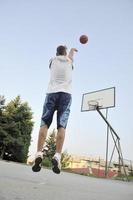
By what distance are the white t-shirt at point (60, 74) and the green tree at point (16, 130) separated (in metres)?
35.7

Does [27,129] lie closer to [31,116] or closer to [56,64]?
[31,116]

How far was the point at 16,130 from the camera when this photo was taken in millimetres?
41781

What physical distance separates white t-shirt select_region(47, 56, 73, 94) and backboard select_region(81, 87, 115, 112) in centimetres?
1791

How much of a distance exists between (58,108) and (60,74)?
52 cm

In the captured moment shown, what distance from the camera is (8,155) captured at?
133 feet

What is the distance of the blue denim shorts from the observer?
4.25 metres

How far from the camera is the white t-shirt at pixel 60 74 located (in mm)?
4355

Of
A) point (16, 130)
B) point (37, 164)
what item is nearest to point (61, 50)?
point (37, 164)

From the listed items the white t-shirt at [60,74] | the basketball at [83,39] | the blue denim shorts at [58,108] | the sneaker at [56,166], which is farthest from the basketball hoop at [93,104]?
the sneaker at [56,166]

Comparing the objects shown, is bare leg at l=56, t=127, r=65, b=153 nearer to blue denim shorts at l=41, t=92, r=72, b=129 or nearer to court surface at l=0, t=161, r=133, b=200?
blue denim shorts at l=41, t=92, r=72, b=129

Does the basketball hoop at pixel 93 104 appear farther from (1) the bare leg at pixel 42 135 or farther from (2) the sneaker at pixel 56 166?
(2) the sneaker at pixel 56 166

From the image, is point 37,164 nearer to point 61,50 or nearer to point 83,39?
point 61,50

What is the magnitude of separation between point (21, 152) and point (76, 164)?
2343 centimetres

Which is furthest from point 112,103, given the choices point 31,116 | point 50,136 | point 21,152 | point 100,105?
point 50,136
